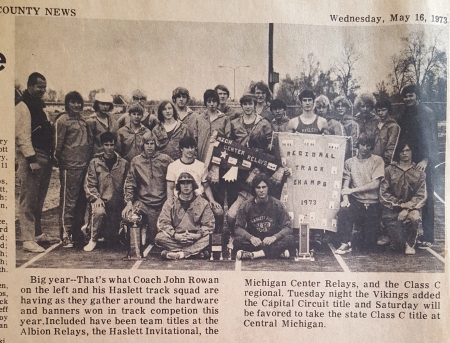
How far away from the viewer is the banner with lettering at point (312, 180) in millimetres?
593

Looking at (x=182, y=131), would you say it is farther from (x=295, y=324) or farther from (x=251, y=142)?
(x=295, y=324)

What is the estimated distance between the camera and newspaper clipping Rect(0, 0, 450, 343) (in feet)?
1.92

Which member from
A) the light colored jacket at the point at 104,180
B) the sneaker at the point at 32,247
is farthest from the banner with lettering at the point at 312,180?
the sneaker at the point at 32,247

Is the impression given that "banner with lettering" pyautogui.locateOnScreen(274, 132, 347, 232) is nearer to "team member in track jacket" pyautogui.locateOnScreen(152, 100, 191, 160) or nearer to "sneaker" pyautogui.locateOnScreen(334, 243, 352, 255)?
"sneaker" pyautogui.locateOnScreen(334, 243, 352, 255)

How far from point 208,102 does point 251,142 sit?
78 mm

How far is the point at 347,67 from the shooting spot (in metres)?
0.59

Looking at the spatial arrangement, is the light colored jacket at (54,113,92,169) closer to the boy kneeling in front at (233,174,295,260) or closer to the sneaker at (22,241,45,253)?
the sneaker at (22,241,45,253)

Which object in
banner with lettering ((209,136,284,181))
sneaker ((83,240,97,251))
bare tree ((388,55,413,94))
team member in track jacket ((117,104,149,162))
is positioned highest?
bare tree ((388,55,413,94))

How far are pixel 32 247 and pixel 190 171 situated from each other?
0.23m

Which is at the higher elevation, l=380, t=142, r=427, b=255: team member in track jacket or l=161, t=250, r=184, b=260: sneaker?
l=380, t=142, r=427, b=255: team member in track jacket

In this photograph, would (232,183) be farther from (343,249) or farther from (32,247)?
(32,247)

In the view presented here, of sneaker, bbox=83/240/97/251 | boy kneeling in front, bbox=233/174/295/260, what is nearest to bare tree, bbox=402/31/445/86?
boy kneeling in front, bbox=233/174/295/260

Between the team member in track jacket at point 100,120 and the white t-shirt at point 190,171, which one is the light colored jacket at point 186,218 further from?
the team member in track jacket at point 100,120

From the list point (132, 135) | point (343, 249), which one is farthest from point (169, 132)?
point (343, 249)
